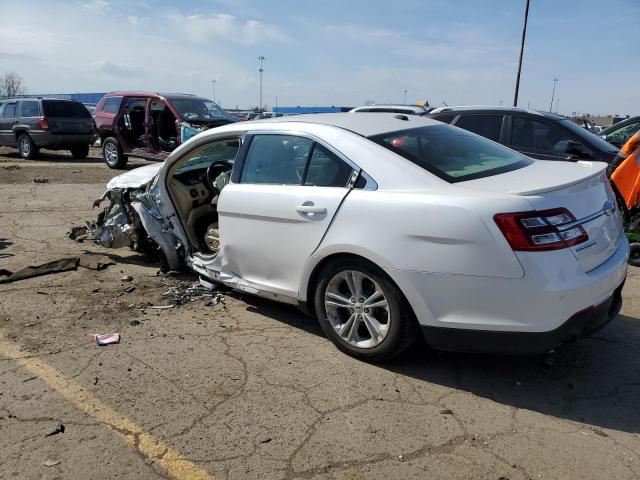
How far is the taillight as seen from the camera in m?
2.94

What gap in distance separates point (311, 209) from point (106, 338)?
181 centimetres

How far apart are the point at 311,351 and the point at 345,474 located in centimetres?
135

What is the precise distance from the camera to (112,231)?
5945 mm

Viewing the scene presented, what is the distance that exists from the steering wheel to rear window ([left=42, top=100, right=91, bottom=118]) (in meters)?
13.1

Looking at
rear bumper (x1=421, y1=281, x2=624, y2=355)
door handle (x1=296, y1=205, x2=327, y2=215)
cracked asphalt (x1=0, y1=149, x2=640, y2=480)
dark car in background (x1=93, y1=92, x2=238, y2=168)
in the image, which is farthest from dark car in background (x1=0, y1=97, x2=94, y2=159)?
rear bumper (x1=421, y1=281, x2=624, y2=355)

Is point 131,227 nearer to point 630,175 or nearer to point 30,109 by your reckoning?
point 630,175

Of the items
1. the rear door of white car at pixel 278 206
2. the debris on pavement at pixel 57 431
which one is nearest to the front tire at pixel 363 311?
the rear door of white car at pixel 278 206

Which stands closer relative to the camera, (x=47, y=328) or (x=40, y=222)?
(x=47, y=328)

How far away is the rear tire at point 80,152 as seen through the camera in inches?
691

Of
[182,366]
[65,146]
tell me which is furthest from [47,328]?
[65,146]

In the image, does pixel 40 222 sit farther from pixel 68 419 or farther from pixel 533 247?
pixel 533 247

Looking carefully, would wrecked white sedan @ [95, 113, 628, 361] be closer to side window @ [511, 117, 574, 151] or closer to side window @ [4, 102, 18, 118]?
side window @ [511, 117, 574, 151]

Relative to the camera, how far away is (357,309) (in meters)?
3.65

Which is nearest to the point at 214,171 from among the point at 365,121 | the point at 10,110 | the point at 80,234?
the point at 365,121
